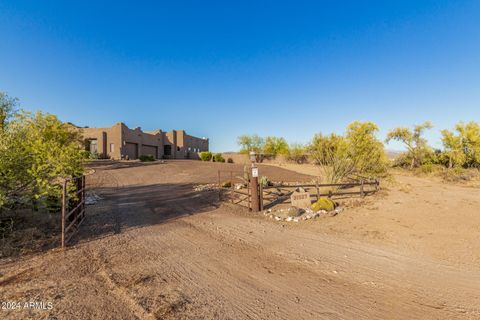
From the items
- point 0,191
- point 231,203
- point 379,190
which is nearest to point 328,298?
point 0,191

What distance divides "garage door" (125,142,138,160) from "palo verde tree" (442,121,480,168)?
41.0 metres

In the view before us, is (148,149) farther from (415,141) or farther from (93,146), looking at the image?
(415,141)

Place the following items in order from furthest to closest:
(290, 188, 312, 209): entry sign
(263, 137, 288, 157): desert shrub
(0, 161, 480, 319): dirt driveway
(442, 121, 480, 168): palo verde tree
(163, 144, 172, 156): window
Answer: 1. (263, 137, 288, 157): desert shrub
2. (163, 144, 172, 156): window
3. (442, 121, 480, 168): palo verde tree
4. (290, 188, 312, 209): entry sign
5. (0, 161, 480, 319): dirt driveway

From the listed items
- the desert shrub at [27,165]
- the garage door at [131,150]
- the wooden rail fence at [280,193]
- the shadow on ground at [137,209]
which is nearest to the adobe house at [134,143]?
the garage door at [131,150]

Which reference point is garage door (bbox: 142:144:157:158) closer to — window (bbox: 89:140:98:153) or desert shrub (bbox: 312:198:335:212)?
window (bbox: 89:140:98:153)

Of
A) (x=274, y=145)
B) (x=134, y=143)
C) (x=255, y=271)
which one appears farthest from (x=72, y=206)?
(x=274, y=145)

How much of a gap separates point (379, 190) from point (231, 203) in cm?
881

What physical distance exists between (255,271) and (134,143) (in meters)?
35.7

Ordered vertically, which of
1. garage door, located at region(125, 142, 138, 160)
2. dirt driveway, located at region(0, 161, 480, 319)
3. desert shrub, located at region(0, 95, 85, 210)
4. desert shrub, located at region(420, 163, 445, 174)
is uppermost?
garage door, located at region(125, 142, 138, 160)

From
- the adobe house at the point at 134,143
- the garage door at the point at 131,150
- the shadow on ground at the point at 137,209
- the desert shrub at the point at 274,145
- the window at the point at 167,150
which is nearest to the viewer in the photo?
the shadow on ground at the point at 137,209

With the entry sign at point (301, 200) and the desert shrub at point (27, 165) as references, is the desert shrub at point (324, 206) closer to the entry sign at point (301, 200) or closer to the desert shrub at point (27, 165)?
the entry sign at point (301, 200)

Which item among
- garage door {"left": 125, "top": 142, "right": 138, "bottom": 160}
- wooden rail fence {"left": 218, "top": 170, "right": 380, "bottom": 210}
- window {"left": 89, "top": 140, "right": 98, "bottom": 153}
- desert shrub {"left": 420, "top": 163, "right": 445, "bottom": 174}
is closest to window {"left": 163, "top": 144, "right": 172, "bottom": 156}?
garage door {"left": 125, "top": 142, "right": 138, "bottom": 160}

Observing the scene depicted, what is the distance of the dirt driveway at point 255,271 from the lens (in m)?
2.95

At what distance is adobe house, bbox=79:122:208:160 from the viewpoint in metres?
31.5
